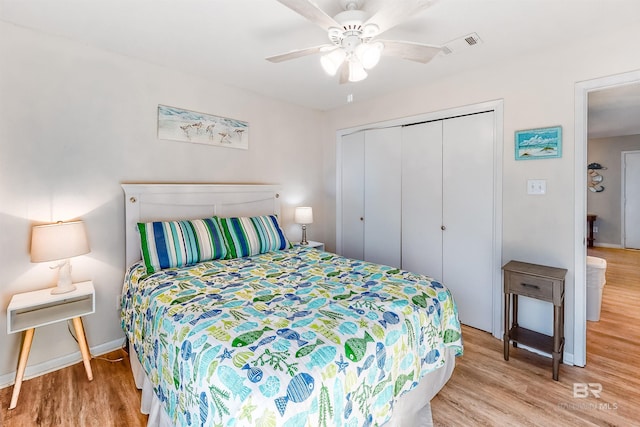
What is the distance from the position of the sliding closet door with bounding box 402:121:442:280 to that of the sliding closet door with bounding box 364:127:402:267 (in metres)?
0.10

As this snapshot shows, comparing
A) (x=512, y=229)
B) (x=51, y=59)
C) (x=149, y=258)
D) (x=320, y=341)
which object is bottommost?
(x=320, y=341)

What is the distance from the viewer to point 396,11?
146 cm

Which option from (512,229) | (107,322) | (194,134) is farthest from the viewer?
(194,134)

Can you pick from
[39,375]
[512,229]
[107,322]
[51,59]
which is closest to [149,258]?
[107,322]

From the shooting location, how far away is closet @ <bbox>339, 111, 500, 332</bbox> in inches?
112

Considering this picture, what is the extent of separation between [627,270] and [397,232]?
4.05 m

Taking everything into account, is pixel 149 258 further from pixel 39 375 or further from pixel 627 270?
pixel 627 270

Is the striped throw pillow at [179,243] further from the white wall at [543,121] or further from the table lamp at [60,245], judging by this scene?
the white wall at [543,121]

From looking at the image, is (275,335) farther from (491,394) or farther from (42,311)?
(42,311)

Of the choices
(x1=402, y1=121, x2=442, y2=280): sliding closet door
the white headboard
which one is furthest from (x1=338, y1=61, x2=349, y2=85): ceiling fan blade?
the white headboard

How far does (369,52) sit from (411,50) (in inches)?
11.3

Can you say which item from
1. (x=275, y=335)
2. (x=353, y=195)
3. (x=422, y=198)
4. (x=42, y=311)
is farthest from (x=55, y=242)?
(x=422, y=198)

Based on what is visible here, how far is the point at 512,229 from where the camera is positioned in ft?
8.68

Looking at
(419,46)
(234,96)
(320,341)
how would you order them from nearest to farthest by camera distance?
(320,341), (419,46), (234,96)
